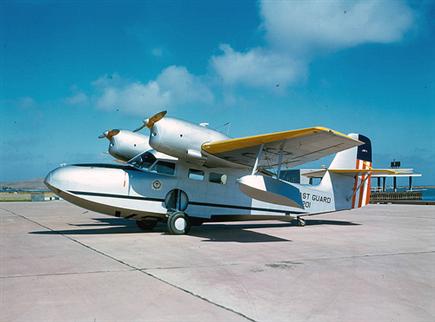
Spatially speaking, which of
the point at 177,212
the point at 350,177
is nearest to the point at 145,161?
the point at 177,212

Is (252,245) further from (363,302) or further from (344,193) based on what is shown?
(344,193)

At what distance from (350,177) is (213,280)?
36.6 feet

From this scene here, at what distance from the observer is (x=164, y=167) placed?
1214cm

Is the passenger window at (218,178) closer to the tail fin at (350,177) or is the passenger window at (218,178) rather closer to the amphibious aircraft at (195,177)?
the amphibious aircraft at (195,177)

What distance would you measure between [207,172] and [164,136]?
2.40 m

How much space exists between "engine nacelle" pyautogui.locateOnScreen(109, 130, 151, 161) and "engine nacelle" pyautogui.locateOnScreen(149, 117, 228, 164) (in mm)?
3936

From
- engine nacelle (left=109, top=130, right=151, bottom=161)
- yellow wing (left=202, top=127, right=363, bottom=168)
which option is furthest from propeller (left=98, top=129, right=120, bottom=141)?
yellow wing (left=202, top=127, right=363, bottom=168)

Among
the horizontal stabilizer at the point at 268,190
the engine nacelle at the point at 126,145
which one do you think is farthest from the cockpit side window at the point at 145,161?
the horizontal stabilizer at the point at 268,190

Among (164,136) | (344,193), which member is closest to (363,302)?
(164,136)

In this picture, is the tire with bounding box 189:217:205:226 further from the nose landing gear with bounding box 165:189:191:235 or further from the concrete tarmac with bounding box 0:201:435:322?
the concrete tarmac with bounding box 0:201:435:322

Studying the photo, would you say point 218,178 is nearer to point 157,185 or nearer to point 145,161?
point 157,185

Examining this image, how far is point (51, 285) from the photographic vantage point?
5391 mm

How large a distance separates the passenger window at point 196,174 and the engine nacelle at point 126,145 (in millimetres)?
3094

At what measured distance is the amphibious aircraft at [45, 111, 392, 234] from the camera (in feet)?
34.6
